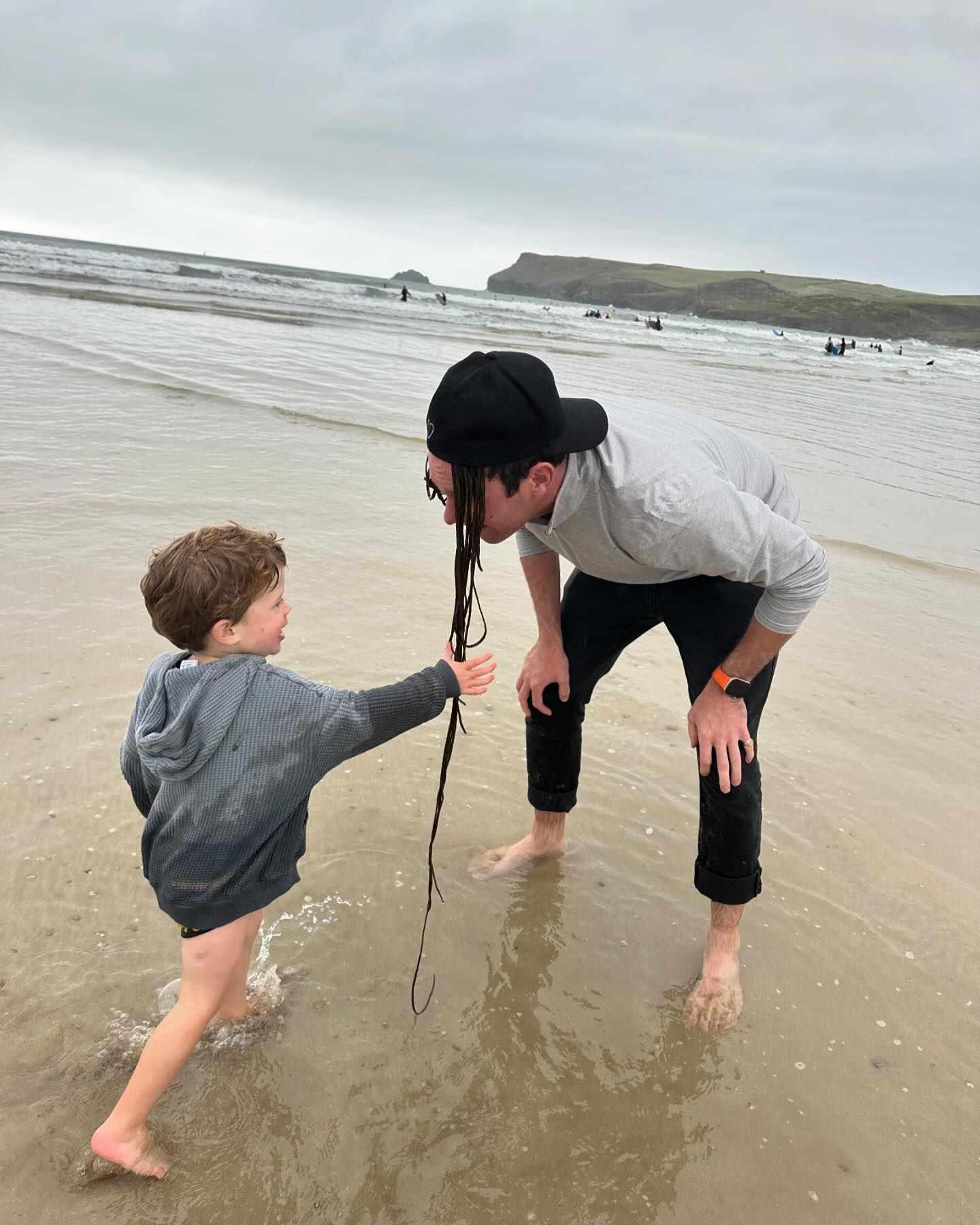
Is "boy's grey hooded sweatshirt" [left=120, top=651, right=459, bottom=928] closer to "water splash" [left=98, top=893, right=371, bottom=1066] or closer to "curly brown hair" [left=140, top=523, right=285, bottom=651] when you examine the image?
"curly brown hair" [left=140, top=523, right=285, bottom=651]

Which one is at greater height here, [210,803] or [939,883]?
[210,803]

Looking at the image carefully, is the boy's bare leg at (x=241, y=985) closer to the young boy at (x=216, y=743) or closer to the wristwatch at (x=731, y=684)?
the young boy at (x=216, y=743)

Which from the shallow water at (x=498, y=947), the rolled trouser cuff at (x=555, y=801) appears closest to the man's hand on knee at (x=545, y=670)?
the rolled trouser cuff at (x=555, y=801)

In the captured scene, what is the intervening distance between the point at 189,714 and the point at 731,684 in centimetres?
147

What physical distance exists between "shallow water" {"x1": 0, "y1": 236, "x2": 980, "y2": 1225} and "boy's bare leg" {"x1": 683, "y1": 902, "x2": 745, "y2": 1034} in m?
0.05

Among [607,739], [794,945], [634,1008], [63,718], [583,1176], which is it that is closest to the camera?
[583,1176]

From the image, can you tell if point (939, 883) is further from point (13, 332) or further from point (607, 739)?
point (13, 332)

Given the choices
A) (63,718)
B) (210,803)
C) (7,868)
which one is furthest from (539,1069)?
(63,718)

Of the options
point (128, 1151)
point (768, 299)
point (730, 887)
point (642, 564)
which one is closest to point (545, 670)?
point (642, 564)

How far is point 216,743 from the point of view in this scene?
6.02 feet

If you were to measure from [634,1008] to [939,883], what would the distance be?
4.39 feet

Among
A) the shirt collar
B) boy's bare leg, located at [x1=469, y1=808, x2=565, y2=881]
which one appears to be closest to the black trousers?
boy's bare leg, located at [x1=469, y1=808, x2=565, y2=881]

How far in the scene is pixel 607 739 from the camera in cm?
384

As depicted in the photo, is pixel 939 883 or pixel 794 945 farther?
pixel 939 883
